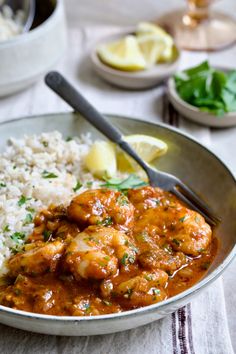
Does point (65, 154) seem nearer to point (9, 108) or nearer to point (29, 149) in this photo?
point (29, 149)

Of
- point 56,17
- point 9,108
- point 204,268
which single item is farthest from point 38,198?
point 56,17

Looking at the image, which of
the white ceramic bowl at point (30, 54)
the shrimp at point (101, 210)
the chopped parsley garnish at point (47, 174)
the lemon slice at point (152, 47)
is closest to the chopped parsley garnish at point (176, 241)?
the shrimp at point (101, 210)

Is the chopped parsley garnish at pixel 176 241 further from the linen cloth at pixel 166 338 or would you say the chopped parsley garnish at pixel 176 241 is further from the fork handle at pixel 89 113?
the fork handle at pixel 89 113

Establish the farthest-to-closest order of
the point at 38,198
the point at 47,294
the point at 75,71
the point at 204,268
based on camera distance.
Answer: the point at 75,71 < the point at 38,198 < the point at 204,268 < the point at 47,294

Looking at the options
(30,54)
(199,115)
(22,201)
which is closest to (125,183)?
(22,201)

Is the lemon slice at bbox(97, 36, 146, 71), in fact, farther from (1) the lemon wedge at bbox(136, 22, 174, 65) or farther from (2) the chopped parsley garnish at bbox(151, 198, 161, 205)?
(2) the chopped parsley garnish at bbox(151, 198, 161, 205)

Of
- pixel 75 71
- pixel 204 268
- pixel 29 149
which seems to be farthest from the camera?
pixel 75 71

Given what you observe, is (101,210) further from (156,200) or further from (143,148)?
(143,148)
